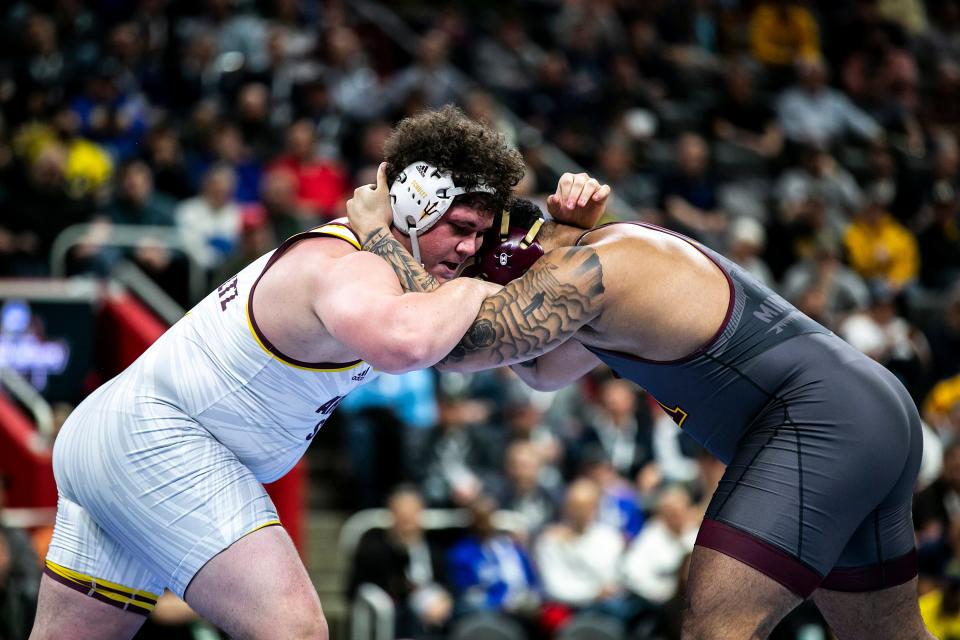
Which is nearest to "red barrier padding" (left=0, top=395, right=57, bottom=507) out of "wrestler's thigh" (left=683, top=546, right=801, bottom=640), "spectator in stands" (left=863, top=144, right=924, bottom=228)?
"wrestler's thigh" (left=683, top=546, right=801, bottom=640)

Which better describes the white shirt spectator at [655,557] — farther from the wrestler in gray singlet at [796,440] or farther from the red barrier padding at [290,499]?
the wrestler in gray singlet at [796,440]

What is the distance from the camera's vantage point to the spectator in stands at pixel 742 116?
15367mm

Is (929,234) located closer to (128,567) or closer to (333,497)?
(333,497)

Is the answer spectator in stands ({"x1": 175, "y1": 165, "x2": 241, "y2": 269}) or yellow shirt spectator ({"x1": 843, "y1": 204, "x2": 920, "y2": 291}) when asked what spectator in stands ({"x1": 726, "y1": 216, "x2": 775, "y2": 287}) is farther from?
spectator in stands ({"x1": 175, "y1": 165, "x2": 241, "y2": 269})

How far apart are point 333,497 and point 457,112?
269 inches

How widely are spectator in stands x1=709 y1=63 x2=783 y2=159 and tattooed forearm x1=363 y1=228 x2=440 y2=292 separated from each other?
38.0ft

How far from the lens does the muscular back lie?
4.12 meters

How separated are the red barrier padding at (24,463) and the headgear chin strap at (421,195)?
19.6 feet

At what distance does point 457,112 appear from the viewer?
449 cm

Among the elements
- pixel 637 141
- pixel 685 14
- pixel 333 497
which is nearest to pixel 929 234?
pixel 637 141

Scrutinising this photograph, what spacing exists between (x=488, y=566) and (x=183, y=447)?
5505 millimetres

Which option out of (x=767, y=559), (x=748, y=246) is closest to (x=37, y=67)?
(x=748, y=246)

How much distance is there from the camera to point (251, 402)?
4.20m

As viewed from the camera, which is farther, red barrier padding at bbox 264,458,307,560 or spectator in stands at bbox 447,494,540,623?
red barrier padding at bbox 264,458,307,560
